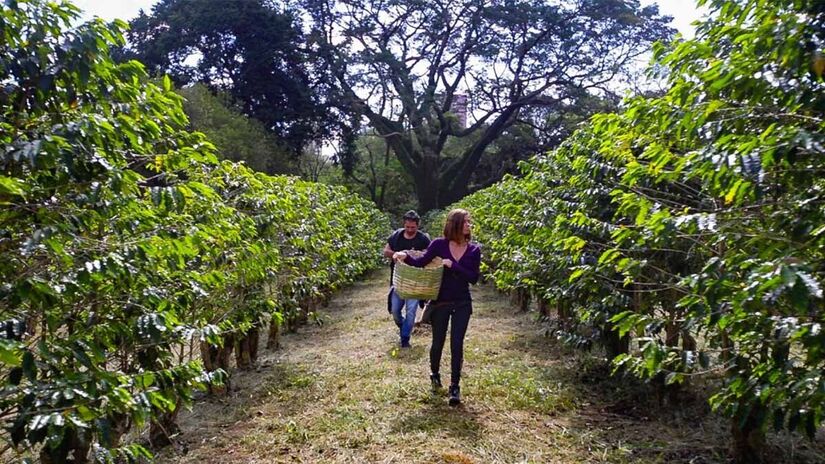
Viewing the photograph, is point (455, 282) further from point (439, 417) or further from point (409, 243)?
point (409, 243)

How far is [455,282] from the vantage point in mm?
4926

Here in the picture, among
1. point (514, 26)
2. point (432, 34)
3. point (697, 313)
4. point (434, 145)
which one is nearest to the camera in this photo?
point (697, 313)

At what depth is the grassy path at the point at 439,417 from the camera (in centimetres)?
398

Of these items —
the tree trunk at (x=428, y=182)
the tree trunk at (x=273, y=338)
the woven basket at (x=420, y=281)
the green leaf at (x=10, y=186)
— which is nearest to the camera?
the green leaf at (x=10, y=186)

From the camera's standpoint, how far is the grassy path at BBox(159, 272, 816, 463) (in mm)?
3980

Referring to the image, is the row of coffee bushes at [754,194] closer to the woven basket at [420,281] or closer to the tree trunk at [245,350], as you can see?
the woven basket at [420,281]

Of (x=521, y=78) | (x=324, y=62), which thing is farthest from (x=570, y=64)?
(x=324, y=62)

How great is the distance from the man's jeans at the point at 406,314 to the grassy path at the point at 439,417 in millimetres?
262

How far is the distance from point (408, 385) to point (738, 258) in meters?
3.58

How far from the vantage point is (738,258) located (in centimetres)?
243

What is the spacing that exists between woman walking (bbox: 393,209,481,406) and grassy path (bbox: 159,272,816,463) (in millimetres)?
469

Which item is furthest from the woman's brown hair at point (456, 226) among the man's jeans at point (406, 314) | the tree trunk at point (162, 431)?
the tree trunk at point (162, 431)

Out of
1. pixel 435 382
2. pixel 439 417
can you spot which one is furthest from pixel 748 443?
pixel 435 382

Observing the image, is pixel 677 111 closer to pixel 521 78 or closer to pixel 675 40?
pixel 675 40
